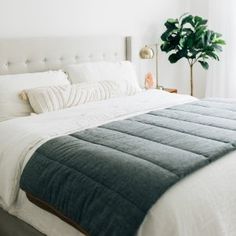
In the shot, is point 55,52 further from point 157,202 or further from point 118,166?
point 157,202

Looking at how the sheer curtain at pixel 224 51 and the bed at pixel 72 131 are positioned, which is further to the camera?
the sheer curtain at pixel 224 51

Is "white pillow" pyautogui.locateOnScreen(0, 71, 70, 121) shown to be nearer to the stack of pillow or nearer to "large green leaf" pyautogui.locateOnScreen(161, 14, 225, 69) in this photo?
the stack of pillow

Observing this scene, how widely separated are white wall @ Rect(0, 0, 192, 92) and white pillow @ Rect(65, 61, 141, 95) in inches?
16.5

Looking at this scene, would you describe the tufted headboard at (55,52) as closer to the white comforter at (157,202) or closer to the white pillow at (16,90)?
the white pillow at (16,90)

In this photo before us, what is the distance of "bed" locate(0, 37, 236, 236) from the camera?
50.1 inches

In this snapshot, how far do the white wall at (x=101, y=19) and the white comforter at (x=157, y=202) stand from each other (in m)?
0.92

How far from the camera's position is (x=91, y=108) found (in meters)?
2.48

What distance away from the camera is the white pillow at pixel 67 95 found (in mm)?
2441

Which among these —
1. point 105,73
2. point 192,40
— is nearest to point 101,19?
point 105,73

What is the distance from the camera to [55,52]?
3.01 meters

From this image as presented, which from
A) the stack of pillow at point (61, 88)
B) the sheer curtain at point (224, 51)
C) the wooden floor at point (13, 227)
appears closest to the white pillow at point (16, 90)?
the stack of pillow at point (61, 88)

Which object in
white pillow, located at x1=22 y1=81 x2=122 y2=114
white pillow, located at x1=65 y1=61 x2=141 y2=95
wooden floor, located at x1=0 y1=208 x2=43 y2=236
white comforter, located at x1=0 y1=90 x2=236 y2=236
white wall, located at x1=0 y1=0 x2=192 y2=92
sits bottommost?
wooden floor, located at x1=0 y1=208 x2=43 y2=236

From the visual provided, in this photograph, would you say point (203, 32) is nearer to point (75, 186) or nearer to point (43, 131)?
point (43, 131)

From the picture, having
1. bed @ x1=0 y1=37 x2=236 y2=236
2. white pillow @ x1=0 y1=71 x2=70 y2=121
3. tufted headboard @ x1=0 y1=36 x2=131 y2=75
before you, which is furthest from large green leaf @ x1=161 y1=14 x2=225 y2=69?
white pillow @ x1=0 y1=71 x2=70 y2=121
